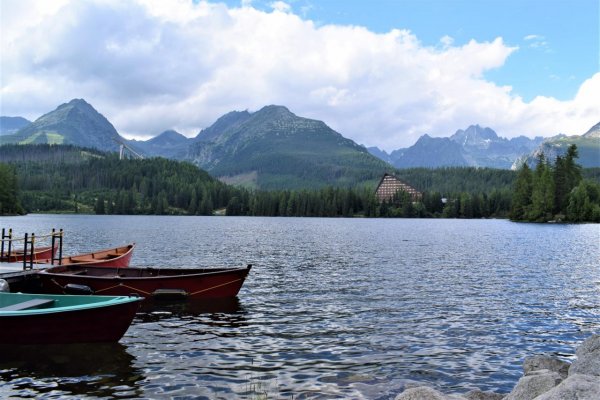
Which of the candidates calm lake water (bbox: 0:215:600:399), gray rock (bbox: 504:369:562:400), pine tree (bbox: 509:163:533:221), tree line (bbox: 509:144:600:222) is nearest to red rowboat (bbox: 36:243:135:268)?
calm lake water (bbox: 0:215:600:399)

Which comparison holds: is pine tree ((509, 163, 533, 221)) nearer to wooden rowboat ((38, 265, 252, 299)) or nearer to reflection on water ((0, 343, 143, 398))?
wooden rowboat ((38, 265, 252, 299))

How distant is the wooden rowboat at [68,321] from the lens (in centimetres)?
2039

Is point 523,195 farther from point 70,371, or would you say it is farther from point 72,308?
point 70,371

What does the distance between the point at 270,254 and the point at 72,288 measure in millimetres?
37285

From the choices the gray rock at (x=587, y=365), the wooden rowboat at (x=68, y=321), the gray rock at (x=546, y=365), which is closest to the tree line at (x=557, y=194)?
the gray rock at (x=546, y=365)

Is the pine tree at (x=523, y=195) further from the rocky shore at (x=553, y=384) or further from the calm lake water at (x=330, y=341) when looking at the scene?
the rocky shore at (x=553, y=384)

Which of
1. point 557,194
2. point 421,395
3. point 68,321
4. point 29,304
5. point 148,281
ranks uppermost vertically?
point 557,194

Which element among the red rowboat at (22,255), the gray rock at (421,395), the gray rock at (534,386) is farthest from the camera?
the red rowboat at (22,255)

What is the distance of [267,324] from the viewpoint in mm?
26188

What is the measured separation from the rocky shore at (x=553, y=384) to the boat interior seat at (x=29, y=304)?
17.6 metres

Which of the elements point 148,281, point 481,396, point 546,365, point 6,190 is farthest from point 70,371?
point 6,190

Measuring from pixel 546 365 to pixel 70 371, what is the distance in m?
17.8

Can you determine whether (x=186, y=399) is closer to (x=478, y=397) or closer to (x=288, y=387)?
(x=288, y=387)

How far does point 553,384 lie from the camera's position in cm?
1221
